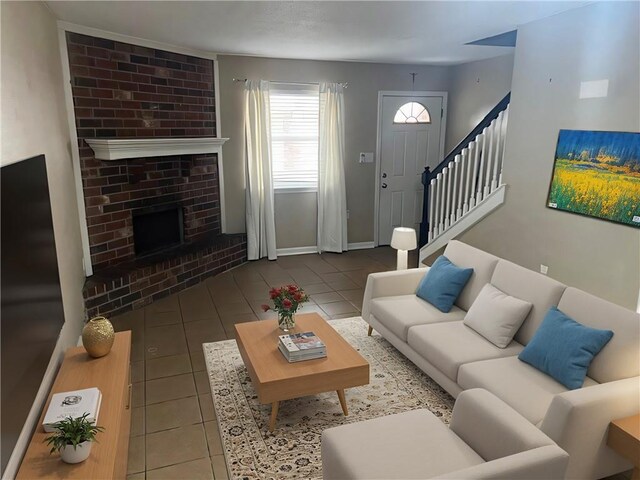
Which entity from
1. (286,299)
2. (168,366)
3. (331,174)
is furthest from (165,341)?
(331,174)

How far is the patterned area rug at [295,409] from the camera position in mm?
2504

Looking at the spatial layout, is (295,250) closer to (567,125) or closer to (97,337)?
(567,125)

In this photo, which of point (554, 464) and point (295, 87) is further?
point (295, 87)

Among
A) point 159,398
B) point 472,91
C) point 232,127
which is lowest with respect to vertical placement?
point 159,398

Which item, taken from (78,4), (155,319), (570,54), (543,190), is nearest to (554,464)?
(543,190)

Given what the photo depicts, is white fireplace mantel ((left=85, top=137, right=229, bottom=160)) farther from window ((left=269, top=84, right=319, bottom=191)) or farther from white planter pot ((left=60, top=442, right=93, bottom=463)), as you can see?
white planter pot ((left=60, top=442, right=93, bottom=463))

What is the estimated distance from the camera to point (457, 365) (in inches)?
110

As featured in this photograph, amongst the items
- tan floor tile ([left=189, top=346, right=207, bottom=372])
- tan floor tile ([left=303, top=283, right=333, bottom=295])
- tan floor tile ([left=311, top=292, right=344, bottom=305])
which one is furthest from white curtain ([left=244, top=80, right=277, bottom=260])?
tan floor tile ([left=189, top=346, right=207, bottom=372])

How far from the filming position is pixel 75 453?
1817mm

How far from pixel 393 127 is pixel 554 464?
5.49 m

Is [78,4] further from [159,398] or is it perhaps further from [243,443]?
[243,443]

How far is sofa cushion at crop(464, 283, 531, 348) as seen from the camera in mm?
2912

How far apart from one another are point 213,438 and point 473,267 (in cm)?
216

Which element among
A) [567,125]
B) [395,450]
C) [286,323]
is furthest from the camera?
[567,125]
